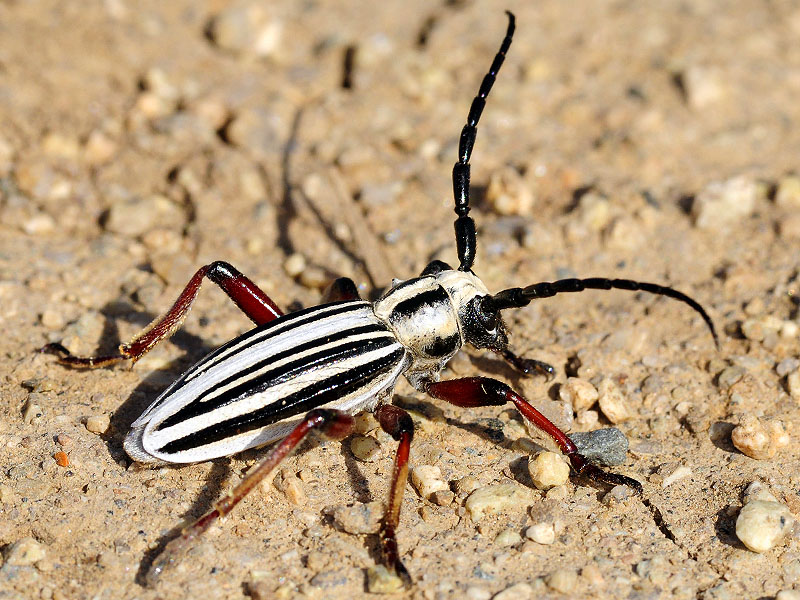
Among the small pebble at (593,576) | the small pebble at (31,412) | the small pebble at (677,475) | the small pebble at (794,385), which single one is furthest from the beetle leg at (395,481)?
the small pebble at (794,385)

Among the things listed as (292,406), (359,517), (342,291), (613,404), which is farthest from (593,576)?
(342,291)

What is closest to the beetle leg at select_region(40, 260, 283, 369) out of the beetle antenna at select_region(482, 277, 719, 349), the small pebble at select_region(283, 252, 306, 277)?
the small pebble at select_region(283, 252, 306, 277)

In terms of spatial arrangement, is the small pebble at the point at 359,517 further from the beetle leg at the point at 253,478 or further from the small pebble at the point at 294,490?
the beetle leg at the point at 253,478

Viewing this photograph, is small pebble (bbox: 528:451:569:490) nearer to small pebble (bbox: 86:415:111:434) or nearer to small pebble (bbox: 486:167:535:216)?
small pebble (bbox: 86:415:111:434)

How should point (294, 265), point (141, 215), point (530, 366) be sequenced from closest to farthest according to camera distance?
point (530, 366)
point (294, 265)
point (141, 215)

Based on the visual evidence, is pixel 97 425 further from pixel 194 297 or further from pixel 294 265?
pixel 294 265
